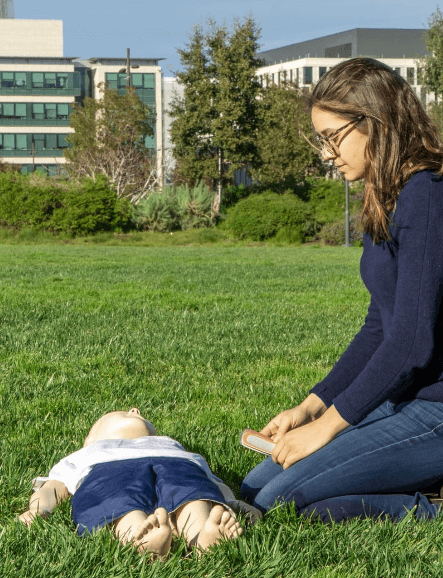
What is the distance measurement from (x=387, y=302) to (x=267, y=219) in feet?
100

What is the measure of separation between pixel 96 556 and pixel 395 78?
192 cm

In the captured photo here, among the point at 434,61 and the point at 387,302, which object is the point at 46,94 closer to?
the point at 434,61

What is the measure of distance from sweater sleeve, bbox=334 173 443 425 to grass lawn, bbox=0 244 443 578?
0.52 m

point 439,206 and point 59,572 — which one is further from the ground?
point 439,206

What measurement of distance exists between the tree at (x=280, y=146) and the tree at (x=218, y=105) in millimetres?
576

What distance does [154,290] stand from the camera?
36.0 feet

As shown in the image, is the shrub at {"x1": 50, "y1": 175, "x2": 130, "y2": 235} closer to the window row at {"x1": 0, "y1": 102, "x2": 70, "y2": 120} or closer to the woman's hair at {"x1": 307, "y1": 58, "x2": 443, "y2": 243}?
the woman's hair at {"x1": 307, "y1": 58, "x2": 443, "y2": 243}

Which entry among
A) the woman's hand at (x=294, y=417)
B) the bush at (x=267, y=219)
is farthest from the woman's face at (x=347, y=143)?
the bush at (x=267, y=219)

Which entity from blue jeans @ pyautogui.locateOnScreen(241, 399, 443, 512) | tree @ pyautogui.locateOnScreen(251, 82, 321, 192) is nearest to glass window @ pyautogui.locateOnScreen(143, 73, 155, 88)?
tree @ pyautogui.locateOnScreen(251, 82, 321, 192)

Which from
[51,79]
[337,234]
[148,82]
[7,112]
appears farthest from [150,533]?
[148,82]

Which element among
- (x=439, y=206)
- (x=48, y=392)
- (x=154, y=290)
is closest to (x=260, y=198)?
(x=154, y=290)

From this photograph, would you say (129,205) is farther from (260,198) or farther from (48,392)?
(48,392)

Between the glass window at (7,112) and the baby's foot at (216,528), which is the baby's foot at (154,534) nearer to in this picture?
the baby's foot at (216,528)

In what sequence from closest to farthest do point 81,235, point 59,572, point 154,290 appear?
point 59,572, point 154,290, point 81,235
